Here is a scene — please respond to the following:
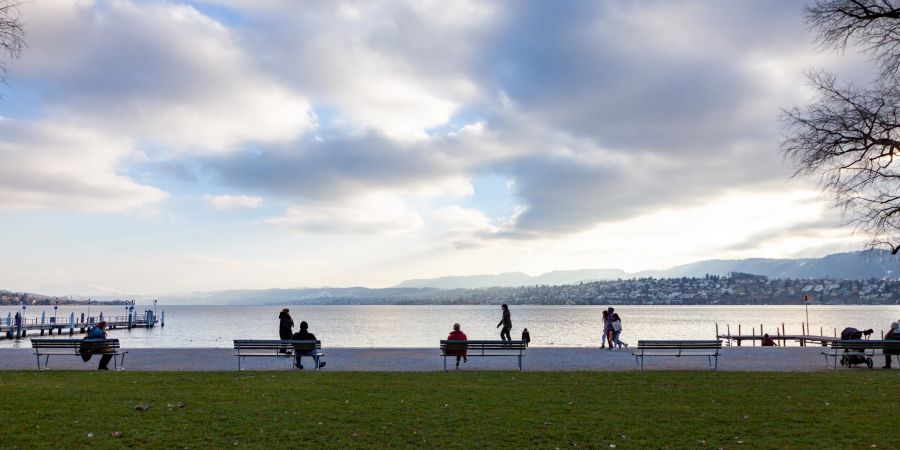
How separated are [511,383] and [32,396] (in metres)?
10.0

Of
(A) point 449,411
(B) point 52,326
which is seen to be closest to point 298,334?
(A) point 449,411

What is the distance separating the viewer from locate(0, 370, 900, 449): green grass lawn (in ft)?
30.2

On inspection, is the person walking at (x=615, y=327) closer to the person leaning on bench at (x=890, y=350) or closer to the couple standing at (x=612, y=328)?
the couple standing at (x=612, y=328)

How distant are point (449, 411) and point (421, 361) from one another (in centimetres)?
1172

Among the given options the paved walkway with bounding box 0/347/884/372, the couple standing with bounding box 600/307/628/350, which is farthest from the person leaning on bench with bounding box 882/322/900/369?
the couple standing with bounding box 600/307/628/350

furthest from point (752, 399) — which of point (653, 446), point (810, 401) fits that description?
point (653, 446)

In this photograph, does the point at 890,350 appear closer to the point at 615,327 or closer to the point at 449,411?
the point at 615,327

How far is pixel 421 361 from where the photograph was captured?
75.9ft

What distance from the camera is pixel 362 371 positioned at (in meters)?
18.9

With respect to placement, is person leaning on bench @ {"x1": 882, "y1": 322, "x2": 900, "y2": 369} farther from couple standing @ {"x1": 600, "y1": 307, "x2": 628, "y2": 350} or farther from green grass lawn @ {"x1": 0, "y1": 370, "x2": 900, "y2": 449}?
couple standing @ {"x1": 600, "y1": 307, "x2": 628, "y2": 350}

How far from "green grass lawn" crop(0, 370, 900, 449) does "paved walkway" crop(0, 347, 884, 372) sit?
3.60 m

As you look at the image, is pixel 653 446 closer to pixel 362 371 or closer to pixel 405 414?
pixel 405 414

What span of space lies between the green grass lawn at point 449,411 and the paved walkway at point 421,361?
11.8 ft

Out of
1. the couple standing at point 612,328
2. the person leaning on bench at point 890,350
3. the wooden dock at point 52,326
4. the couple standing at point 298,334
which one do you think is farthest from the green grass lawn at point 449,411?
the wooden dock at point 52,326
